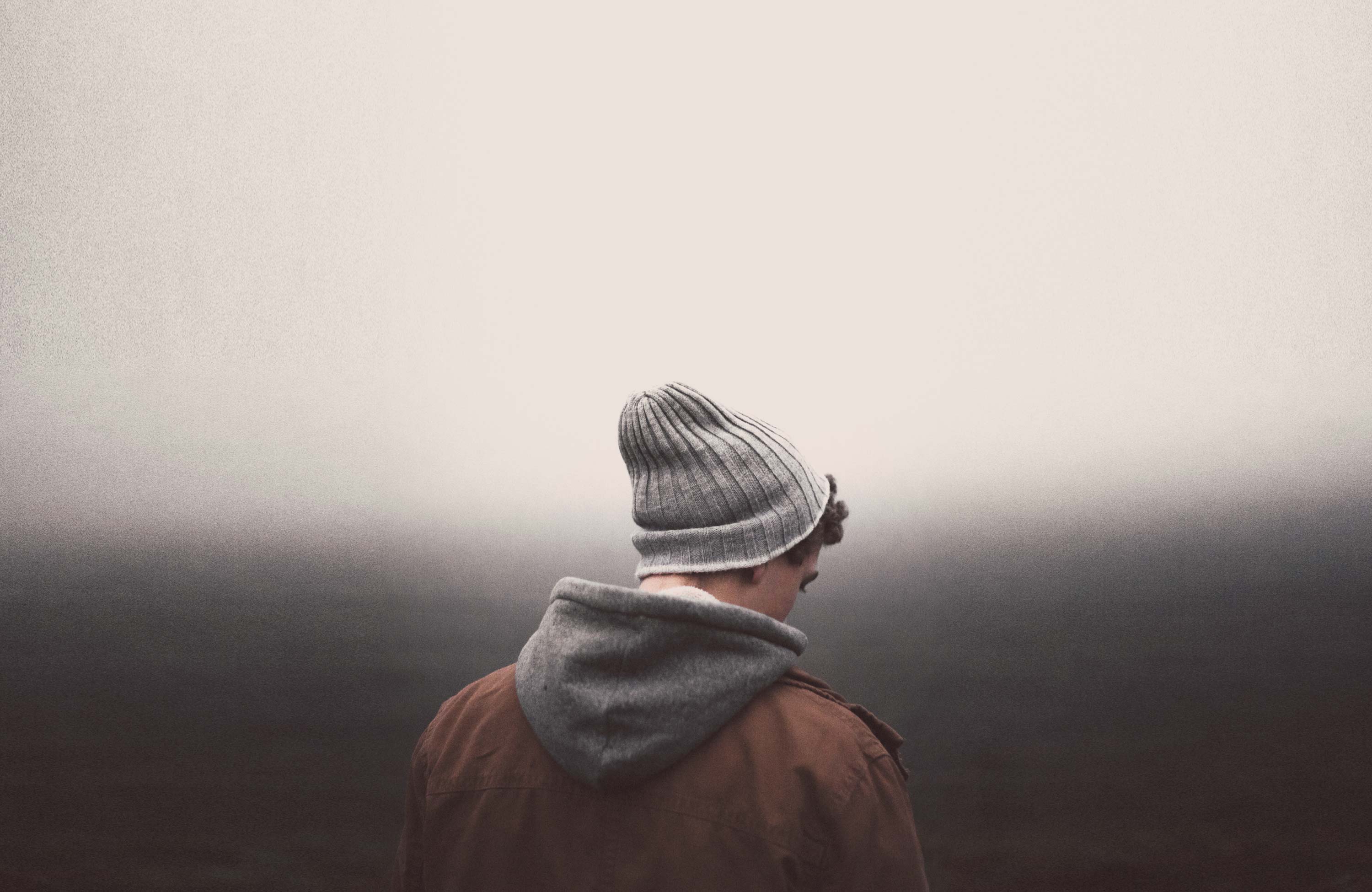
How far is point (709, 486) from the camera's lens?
75 cm

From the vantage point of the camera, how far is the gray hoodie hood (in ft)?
2.02

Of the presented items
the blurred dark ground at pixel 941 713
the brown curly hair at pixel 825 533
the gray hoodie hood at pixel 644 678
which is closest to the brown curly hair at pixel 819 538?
the brown curly hair at pixel 825 533

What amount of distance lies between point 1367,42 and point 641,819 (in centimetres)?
193

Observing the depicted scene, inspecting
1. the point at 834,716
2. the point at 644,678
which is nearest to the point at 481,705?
the point at 644,678

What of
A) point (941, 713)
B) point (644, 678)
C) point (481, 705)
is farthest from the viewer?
point (941, 713)

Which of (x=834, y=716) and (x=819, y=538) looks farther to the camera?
(x=819, y=538)

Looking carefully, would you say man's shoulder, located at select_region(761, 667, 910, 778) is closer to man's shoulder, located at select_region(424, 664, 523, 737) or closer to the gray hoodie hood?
the gray hoodie hood

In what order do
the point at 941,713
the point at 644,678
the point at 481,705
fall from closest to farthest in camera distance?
1. the point at 644,678
2. the point at 481,705
3. the point at 941,713

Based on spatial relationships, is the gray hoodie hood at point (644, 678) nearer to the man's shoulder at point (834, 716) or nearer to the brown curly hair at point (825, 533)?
the man's shoulder at point (834, 716)

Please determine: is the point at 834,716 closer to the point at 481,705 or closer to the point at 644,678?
the point at 644,678

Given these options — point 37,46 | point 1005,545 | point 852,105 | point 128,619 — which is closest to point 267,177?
point 37,46

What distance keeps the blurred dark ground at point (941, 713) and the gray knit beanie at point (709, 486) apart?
2.69 ft

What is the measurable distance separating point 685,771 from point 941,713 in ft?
3.26

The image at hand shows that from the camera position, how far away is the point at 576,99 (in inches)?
61.2
